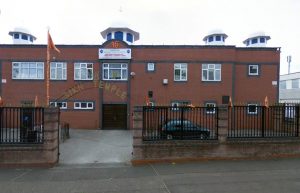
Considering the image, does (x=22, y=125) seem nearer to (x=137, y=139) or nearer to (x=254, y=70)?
(x=137, y=139)

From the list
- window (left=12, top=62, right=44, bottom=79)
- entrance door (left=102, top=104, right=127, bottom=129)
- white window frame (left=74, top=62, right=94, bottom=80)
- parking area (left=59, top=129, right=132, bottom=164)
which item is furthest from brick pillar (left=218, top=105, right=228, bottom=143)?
window (left=12, top=62, right=44, bottom=79)

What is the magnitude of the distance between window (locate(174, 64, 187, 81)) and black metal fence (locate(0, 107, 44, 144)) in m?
16.4

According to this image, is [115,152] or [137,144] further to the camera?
[115,152]

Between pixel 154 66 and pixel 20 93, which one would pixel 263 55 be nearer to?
pixel 154 66

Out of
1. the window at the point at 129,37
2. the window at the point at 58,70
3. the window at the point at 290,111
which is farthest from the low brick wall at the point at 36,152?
the window at the point at 129,37

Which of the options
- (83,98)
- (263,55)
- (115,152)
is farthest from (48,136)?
(263,55)

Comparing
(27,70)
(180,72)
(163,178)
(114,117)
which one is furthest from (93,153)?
(27,70)

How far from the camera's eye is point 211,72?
25.2 m

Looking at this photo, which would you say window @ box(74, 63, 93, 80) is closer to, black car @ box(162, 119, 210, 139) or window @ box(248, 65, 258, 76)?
window @ box(248, 65, 258, 76)

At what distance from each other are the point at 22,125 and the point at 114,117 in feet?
48.2

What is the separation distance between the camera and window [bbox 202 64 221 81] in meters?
25.1

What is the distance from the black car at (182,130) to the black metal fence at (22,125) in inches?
194

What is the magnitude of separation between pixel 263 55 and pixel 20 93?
23.4 metres

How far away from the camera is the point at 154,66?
989 inches
